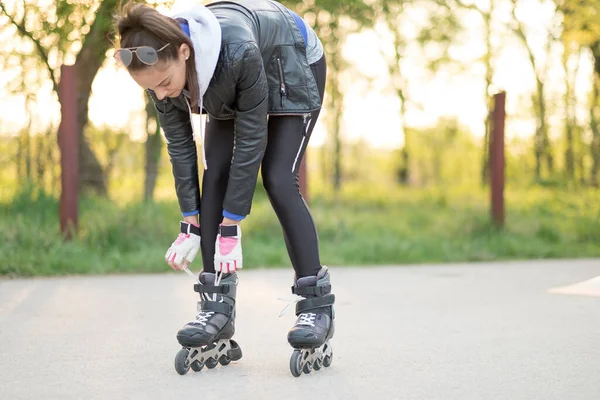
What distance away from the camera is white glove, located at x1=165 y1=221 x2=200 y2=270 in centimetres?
290

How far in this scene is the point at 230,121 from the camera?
3025 millimetres

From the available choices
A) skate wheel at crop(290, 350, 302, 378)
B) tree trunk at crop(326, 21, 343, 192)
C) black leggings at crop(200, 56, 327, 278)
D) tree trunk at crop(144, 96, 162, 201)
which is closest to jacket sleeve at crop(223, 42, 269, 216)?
black leggings at crop(200, 56, 327, 278)

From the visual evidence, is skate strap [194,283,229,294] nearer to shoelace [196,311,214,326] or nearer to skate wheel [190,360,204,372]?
shoelace [196,311,214,326]

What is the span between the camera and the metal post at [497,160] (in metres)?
8.02

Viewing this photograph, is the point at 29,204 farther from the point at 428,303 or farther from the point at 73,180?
the point at 428,303

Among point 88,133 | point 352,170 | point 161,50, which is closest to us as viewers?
point 161,50

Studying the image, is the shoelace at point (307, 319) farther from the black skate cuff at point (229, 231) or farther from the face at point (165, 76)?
the face at point (165, 76)

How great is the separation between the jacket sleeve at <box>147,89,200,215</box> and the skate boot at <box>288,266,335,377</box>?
19.2 inches

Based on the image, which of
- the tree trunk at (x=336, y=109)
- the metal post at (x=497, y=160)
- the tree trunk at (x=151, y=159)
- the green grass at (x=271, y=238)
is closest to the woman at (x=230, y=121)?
the green grass at (x=271, y=238)

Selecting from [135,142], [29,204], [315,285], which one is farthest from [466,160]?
[315,285]

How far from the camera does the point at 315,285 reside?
9.89ft

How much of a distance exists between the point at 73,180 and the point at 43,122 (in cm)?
191

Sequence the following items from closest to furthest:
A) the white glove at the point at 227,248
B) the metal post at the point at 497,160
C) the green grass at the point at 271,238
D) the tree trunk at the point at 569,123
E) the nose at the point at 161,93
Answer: the nose at the point at 161,93
the white glove at the point at 227,248
the green grass at the point at 271,238
the metal post at the point at 497,160
the tree trunk at the point at 569,123

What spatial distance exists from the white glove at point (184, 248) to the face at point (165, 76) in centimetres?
51
